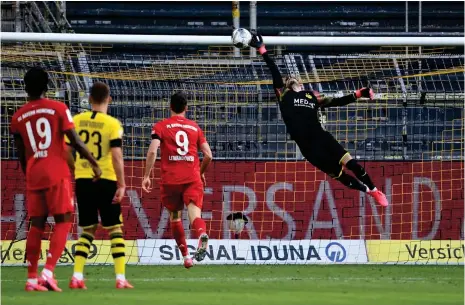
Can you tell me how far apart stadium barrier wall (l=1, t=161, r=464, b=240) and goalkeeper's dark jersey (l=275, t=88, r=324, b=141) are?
2890 millimetres

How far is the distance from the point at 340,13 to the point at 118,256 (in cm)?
1558

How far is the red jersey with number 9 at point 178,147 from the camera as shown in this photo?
11.7 meters

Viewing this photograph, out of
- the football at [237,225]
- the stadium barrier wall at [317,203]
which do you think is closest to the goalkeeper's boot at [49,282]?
the stadium barrier wall at [317,203]

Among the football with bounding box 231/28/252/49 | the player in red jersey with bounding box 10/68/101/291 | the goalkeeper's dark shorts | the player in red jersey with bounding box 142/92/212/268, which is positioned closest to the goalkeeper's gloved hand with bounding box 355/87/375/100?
the goalkeeper's dark shorts

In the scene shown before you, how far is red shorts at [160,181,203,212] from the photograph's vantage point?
467 inches

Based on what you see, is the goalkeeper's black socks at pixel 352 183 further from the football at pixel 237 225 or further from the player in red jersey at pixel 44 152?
the player in red jersey at pixel 44 152

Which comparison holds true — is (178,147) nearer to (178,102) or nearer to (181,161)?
(181,161)

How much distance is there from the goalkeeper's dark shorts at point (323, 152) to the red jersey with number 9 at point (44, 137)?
5.03m

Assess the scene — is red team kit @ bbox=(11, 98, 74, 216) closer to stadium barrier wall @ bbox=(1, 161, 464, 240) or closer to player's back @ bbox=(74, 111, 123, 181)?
player's back @ bbox=(74, 111, 123, 181)

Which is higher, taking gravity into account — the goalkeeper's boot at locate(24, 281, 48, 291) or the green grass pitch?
the goalkeeper's boot at locate(24, 281, 48, 291)

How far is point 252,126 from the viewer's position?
17.1 m

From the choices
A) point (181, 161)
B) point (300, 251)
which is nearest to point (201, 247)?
point (181, 161)

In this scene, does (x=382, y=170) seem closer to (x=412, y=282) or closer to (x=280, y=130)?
(x=280, y=130)

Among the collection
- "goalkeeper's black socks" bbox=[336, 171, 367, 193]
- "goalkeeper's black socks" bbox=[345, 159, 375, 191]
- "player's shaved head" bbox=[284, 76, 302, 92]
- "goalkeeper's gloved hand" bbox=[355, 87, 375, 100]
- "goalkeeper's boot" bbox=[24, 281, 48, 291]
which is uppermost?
"player's shaved head" bbox=[284, 76, 302, 92]
